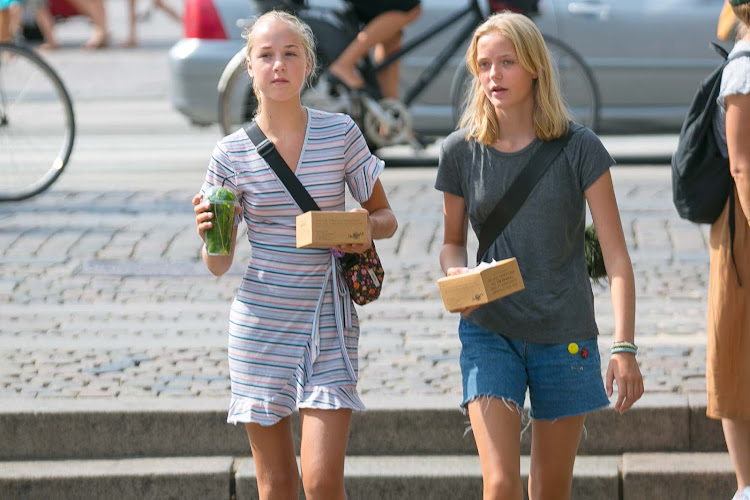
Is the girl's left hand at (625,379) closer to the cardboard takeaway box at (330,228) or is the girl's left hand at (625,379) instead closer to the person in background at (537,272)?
the person in background at (537,272)

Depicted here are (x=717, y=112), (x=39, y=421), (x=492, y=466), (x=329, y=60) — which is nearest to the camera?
(x=492, y=466)

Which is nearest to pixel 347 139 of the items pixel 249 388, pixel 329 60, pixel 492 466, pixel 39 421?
pixel 249 388

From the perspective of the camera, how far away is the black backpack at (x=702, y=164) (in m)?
4.12

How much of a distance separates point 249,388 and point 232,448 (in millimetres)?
1215

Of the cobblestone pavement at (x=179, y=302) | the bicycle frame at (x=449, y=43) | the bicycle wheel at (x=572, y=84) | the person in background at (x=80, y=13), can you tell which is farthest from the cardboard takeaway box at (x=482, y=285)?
the person in background at (x=80, y=13)

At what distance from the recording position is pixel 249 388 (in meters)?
3.74

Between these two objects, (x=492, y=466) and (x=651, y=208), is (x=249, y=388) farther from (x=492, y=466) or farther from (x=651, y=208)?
(x=651, y=208)

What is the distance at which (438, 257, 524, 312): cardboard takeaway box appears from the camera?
137 inches

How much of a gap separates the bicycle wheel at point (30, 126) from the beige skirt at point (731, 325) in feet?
16.7

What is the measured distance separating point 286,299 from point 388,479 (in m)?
1.19

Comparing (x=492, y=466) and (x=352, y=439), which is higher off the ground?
(x=492, y=466)

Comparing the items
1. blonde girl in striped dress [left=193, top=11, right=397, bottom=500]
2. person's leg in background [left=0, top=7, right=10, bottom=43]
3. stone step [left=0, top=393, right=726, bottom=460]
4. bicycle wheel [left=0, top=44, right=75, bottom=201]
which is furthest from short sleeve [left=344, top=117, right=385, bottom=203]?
person's leg in background [left=0, top=7, right=10, bottom=43]

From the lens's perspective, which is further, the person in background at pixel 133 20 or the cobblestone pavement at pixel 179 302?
the person in background at pixel 133 20

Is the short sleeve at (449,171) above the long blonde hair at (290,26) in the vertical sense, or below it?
below
